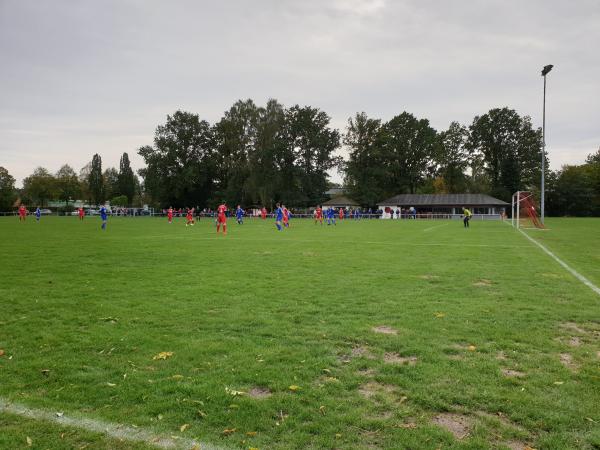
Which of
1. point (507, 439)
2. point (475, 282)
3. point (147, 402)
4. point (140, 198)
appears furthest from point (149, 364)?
point (140, 198)

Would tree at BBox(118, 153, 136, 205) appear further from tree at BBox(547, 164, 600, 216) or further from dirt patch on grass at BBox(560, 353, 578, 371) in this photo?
dirt patch on grass at BBox(560, 353, 578, 371)

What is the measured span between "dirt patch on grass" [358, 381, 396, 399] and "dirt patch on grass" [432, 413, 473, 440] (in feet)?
1.86

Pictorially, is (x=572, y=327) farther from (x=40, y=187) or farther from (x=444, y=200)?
(x=40, y=187)

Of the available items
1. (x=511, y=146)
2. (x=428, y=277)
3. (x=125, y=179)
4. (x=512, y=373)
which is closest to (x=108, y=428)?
(x=512, y=373)

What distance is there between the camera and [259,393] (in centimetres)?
432

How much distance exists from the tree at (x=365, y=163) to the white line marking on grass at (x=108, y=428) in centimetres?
8397

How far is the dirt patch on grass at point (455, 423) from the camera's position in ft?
11.8

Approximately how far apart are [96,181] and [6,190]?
112ft

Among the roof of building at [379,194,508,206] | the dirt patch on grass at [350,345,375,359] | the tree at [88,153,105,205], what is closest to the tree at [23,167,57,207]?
the tree at [88,153,105,205]

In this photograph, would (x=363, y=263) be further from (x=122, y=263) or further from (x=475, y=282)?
(x=122, y=263)

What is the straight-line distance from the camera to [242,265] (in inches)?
524

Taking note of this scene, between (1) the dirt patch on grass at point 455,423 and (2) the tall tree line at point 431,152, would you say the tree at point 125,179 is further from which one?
(1) the dirt patch on grass at point 455,423

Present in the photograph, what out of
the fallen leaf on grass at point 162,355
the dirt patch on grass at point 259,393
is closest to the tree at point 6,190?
the fallen leaf on grass at point 162,355

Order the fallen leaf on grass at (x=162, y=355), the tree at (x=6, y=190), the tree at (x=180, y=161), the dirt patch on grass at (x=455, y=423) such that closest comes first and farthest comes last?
the dirt patch on grass at (x=455, y=423) < the fallen leaf on grass at (x=162, y=355) < the tree at (x=180, y=161) < the tree at (x=6, y=190)
